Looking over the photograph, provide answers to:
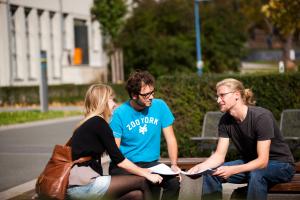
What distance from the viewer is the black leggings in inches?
276

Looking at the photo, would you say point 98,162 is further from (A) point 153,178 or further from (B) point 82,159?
(A) point 153,178

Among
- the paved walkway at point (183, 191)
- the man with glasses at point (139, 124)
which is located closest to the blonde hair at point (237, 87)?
the man with glasses at point (139, 124)

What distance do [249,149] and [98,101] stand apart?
1420 millimetres

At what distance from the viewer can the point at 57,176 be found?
6824mm

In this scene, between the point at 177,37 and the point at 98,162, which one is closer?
the point at 98,162

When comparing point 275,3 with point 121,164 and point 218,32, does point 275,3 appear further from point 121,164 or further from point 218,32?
point 218,32

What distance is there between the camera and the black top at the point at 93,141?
276 inches

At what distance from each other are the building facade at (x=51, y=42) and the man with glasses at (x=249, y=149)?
110 ft

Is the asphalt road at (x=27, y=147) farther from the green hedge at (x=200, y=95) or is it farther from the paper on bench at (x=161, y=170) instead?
the paper on bench at (x=161, y=170)

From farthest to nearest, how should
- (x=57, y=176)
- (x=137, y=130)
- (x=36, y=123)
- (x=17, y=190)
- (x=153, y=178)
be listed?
1. (x=36, y=123)
2. (x=17, y=190)
3. (x=137, y=130)
4. (x=153, y=178)
5. (x=57, y=176)

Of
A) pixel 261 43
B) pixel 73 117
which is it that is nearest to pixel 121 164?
pixel 73 117

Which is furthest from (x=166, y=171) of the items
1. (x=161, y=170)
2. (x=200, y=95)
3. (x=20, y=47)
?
(x=20, y=47)

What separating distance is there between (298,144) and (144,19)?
38.8 metres

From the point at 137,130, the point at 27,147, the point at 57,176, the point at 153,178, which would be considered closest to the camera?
the point at 57,176
